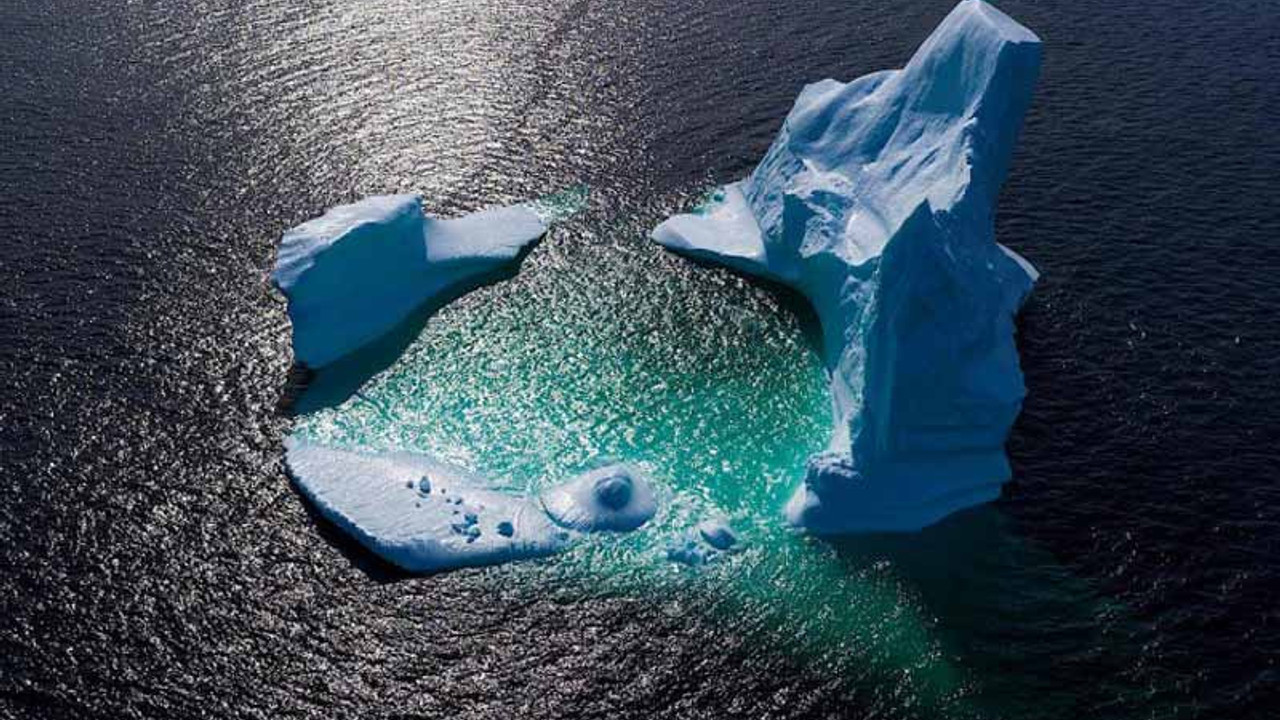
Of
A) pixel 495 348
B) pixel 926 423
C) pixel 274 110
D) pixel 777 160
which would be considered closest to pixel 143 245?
A: pixel 274 110

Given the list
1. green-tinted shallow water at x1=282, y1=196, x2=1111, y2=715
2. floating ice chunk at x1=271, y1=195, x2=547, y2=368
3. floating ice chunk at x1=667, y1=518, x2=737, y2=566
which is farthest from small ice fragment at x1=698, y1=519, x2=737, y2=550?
floating ice chunk at x1=271, y1=195, x2=547, y2=368

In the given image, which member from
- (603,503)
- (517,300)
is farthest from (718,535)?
(517,300)

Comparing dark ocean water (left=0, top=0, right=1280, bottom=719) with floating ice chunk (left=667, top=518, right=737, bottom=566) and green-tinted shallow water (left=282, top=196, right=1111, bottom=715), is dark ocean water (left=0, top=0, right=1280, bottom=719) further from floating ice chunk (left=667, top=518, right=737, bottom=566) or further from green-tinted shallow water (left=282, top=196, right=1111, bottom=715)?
floating ice chunk (left=667, top=518, right=737, bottom=566)

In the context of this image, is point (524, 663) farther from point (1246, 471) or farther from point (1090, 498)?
point (1246, 471)

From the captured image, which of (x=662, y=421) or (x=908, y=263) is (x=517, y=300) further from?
(x=908, y=263)

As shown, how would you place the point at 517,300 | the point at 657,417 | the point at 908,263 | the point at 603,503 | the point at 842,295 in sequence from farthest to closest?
the point at 517,300, the point at 842,295, the point at 657,417, the point at 908,263, the point at 603,503

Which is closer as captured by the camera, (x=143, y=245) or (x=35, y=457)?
(x=35, y=457)

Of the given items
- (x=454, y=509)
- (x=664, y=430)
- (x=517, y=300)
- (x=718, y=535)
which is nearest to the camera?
(x=718, y=535)
